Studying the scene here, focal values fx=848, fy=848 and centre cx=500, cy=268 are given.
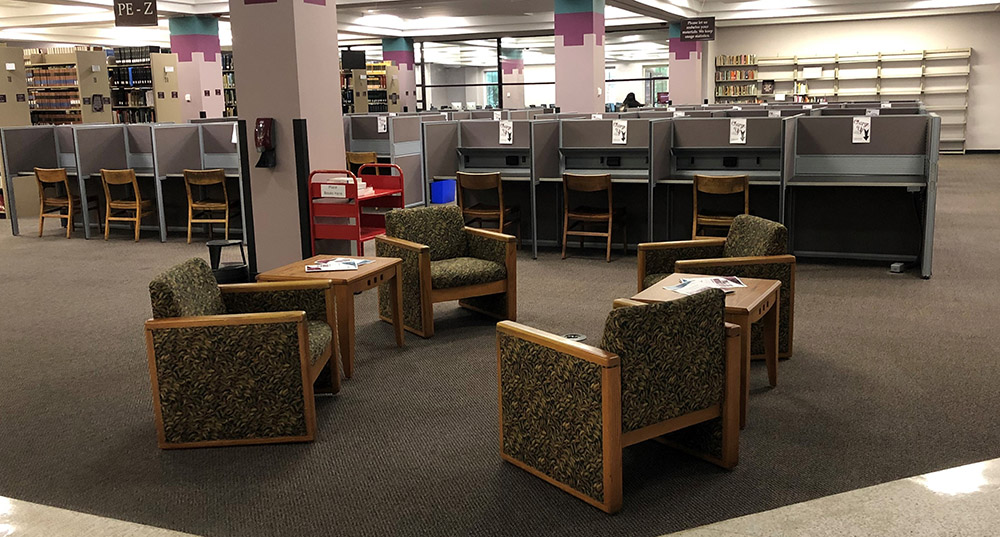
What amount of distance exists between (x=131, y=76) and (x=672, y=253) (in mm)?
12050

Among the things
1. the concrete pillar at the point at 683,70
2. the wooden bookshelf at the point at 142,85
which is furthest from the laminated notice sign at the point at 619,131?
the concrete pillar at the point at 683,70

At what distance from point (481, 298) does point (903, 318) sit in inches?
100

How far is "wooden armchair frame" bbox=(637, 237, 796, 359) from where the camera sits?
4.14 metres

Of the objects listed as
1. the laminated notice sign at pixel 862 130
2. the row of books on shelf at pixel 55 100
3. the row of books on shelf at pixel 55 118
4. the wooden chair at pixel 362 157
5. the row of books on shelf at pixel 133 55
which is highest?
the row of books on shelf at pixel 133 55

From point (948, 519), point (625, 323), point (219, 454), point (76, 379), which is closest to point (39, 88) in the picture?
point (76, 379)

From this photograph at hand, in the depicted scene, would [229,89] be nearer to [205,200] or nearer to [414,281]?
[205,200]

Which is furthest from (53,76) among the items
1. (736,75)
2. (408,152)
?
(736,75)

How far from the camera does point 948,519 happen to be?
2.52 m

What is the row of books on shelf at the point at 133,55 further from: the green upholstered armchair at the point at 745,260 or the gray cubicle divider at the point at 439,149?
the green upholstered armchair at the point at 745,260

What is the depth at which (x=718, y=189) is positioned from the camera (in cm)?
658

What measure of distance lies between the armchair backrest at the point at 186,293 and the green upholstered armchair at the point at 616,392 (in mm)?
1247

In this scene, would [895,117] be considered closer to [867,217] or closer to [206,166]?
[867,217]

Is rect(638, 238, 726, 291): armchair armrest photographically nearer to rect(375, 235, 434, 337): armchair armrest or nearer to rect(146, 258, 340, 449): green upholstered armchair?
rect(375, 235, 434, 337): armchair armrest

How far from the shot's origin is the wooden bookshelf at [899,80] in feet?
59.3
